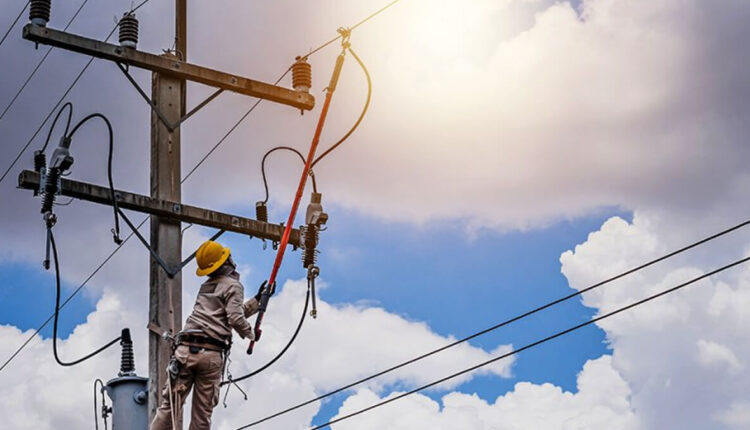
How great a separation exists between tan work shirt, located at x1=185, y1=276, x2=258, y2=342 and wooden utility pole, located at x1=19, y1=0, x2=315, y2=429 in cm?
95

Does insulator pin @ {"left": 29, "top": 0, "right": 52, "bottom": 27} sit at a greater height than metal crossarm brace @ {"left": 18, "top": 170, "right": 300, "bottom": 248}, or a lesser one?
greater

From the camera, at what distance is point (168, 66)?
15.6 m

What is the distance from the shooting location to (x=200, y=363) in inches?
544

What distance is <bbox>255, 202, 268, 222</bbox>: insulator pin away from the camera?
16.1 m

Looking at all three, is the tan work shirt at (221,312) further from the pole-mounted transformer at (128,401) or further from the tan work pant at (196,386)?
the pole-mounted transformer at (128,401)

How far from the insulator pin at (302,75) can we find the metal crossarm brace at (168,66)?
10cm

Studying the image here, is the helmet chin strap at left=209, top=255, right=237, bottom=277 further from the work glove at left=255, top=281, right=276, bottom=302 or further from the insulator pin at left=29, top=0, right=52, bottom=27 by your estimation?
the insulator pin at left=29, top=0, right=52, bottom=27

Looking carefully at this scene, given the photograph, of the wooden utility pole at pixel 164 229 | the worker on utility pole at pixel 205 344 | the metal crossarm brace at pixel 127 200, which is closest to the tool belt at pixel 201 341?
the worker on utility pole at pixel 205 344

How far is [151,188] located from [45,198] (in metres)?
1.03

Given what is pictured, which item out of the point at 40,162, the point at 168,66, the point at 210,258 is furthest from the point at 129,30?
the point at 210,258

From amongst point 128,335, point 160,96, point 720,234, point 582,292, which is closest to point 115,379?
point 128,335

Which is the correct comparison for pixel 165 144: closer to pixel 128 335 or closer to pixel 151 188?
pixel 151 188

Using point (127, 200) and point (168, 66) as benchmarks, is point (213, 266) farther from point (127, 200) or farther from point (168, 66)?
point (168, 66)

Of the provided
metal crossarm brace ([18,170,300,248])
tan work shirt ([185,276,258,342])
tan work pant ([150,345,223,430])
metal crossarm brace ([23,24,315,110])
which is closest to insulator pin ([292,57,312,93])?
metal crossarm brace ([23,24,315,110])
